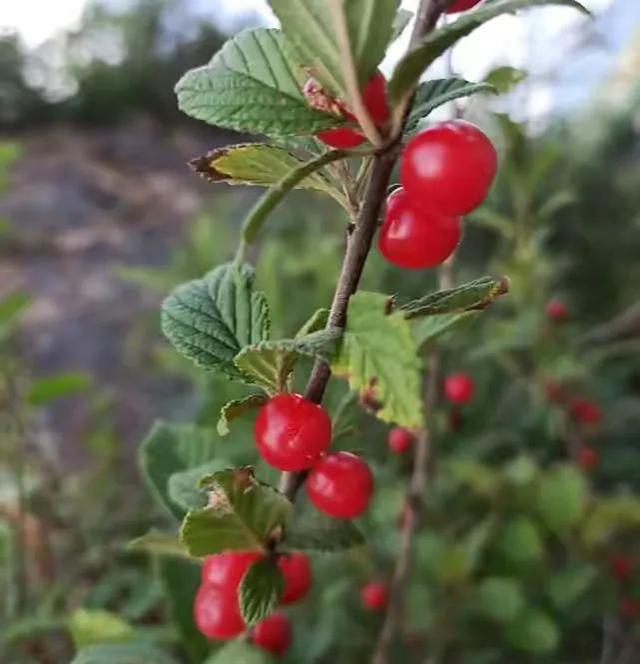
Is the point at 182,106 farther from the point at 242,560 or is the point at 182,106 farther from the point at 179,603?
the point at 179,603

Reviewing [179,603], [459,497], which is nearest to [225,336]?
[179,603]

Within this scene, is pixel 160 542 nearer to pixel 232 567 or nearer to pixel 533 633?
pixel 232 567

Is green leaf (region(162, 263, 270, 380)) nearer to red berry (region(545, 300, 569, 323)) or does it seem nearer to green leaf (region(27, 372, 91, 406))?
green leaf (region(27, 372, 91, 406))

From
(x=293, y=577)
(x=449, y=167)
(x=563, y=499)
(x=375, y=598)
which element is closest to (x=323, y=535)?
(x=293, y=577)

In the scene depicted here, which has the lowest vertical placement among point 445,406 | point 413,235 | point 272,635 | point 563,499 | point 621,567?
point 621,567

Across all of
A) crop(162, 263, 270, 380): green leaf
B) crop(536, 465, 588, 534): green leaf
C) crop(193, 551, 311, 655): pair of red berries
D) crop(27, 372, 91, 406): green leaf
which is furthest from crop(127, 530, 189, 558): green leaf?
crop(536, 465, 588, 534): green leaf

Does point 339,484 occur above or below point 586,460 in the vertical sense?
above
